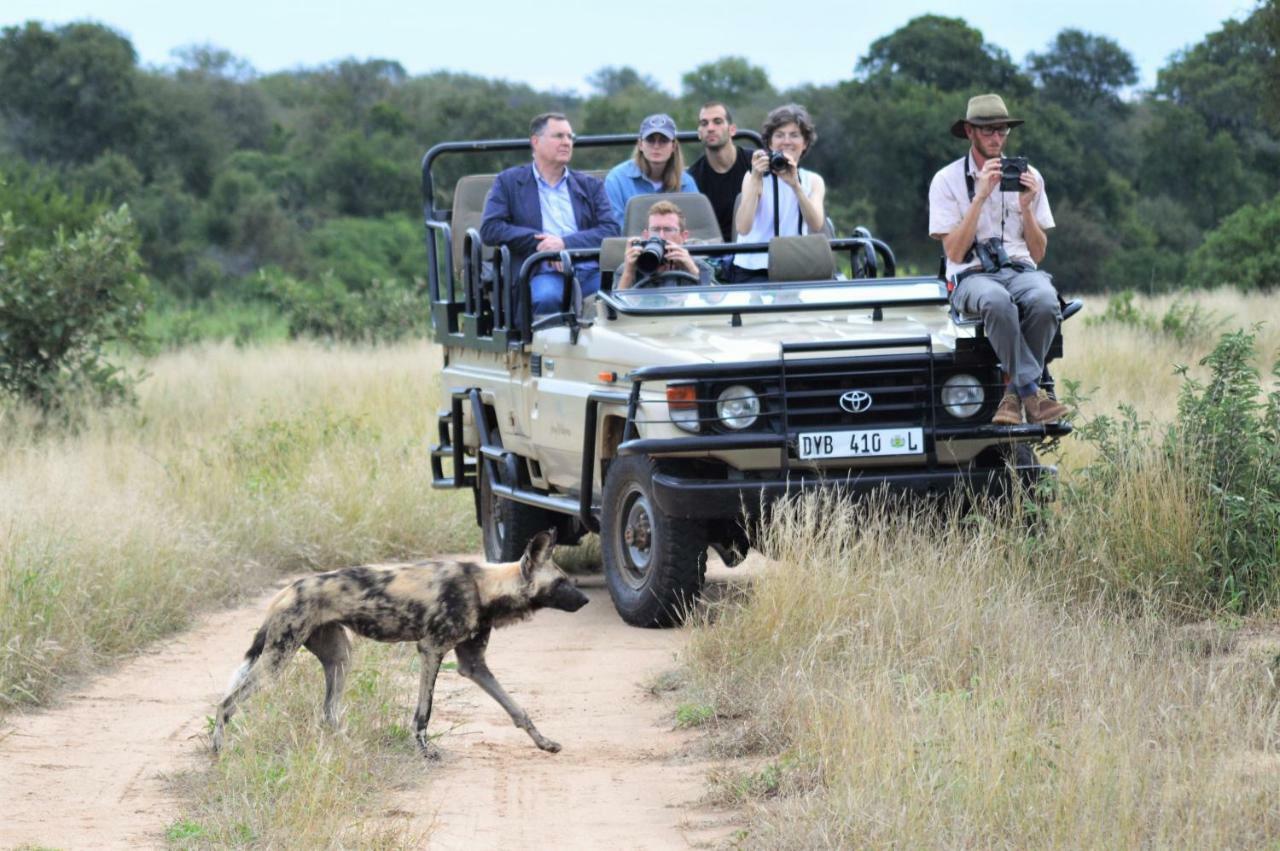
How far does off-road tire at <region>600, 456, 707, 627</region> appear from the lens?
795 cm

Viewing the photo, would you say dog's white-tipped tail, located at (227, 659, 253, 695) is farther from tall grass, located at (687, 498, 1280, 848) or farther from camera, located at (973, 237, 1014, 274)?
camera, located at (973, 237, 1014, 274)

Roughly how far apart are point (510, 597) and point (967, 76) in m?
38.6

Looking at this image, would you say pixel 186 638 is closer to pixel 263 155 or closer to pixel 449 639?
pixel 449 639

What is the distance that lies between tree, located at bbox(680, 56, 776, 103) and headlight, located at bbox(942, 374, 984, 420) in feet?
182

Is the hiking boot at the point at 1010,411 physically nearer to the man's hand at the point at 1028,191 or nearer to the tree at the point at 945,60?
the man's hand at the point at 1028,191

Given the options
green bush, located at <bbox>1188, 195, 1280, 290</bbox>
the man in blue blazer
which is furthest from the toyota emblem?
green bush, located at <bbox>1188, 195, 1280, 290</bbox>

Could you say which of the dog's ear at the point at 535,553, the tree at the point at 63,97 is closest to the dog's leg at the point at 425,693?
the dog's ear at the point at 535,553

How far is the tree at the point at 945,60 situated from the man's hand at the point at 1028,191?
115ft

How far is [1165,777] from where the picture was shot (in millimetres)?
4812

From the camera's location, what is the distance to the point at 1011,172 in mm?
8234

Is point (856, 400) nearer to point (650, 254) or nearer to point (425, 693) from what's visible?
point (650, 254)

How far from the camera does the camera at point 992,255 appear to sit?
8406 millimetres

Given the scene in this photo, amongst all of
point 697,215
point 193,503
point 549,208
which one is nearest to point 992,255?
point 697,215

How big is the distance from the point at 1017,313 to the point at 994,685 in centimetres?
256
